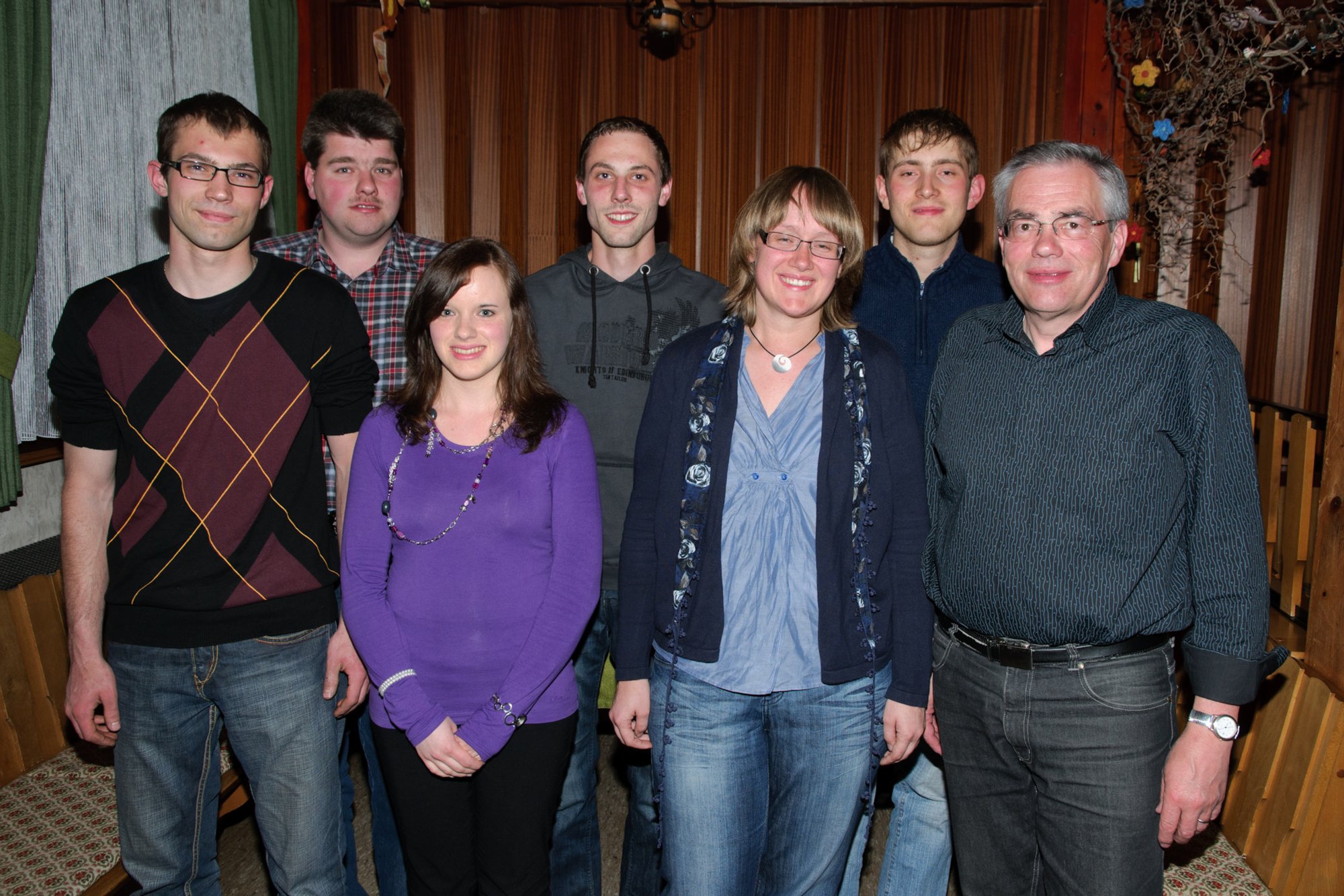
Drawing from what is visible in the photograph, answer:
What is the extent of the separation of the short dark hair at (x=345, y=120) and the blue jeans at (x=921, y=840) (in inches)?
77.1

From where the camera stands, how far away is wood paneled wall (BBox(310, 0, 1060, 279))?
3.54m

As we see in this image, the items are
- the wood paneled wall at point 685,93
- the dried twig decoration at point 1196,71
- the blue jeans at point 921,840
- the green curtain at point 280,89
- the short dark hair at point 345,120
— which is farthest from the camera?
the wood paneled wall at point 685,93

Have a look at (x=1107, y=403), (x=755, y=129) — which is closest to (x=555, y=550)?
(x=1107, y=403)

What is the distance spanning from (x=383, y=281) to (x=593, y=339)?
21.4 inches

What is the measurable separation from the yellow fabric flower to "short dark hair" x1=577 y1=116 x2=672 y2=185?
2113 mm

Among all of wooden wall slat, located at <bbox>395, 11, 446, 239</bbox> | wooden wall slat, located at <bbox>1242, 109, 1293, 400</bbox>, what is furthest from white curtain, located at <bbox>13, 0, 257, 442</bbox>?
wooden wall slat, located at <bbox>1242, 109, 1293, 400</bbox>

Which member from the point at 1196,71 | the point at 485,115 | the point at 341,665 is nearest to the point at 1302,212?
the point at 1196,71

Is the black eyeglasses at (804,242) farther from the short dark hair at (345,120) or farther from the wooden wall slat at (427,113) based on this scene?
the wooden wall slat at (427,113)

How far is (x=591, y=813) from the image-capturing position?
2.17m

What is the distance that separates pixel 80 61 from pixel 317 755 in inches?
86.8

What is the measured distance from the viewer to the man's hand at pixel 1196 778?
147 cm

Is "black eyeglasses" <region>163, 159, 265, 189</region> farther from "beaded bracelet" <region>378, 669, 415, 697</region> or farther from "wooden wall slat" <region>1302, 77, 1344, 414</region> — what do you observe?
"wooden wall slat" <region>1302, 77, 1344, 414</region>

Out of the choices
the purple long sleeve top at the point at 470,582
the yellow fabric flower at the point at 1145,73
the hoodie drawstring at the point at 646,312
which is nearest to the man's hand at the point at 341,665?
the purple long sleeve top at the point at 470,582

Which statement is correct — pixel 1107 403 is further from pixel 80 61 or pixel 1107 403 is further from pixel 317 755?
pixel 80 61
